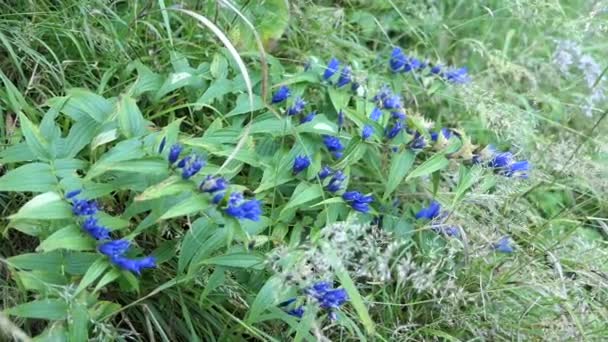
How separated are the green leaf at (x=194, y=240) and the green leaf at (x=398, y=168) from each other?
472mm

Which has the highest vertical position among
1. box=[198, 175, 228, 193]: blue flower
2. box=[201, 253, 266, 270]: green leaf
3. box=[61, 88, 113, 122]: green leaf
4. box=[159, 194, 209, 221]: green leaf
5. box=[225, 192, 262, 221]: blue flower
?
box=[61, 88, 113, 122]: green leaf

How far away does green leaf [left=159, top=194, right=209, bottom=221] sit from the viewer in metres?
1.41

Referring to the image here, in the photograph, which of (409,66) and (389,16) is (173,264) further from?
(389,16)

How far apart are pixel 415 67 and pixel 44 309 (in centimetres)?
133

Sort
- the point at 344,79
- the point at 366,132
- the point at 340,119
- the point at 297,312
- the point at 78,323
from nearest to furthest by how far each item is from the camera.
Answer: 1. the point at 78,323
2. the point at 297,312
3. the point at 366,132
4. the point at 340,119
5. the point at 344,79

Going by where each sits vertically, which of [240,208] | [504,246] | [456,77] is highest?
[240,208]

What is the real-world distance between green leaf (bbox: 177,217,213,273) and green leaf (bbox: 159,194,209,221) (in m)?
0.11

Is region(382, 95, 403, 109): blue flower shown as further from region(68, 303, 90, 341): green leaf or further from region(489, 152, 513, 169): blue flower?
region(68, 303, 90, 341): green leaf

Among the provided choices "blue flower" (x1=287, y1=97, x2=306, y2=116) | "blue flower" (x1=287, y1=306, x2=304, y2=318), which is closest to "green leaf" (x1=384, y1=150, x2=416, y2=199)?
"blue flower" (x1=287, y1=97, x2=306, y2=116)

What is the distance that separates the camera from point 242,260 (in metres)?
1.57

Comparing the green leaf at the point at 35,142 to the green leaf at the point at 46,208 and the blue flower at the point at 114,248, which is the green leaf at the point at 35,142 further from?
the blue flower at the point at 114,248

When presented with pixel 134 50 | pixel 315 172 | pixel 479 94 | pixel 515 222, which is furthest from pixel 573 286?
pixel 134 50

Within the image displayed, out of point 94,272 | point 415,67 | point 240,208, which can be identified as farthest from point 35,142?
point 415,67

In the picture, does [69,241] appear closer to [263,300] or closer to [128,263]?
[128,263]
